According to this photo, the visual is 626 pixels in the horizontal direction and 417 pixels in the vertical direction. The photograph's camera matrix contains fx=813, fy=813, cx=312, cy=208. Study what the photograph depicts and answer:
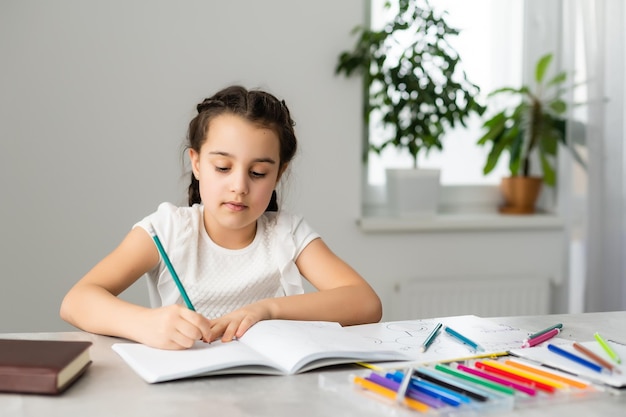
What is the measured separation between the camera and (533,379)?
990mm

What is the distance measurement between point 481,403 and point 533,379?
14 centimetres

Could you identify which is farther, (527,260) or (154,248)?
(527,260)

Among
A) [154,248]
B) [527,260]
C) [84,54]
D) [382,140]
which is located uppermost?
[84,54]

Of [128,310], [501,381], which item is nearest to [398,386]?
[501,381]

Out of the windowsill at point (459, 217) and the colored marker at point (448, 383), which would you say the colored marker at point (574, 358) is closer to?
the colored marker at point (448, 383)

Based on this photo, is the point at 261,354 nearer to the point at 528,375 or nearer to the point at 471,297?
the point at 528,375

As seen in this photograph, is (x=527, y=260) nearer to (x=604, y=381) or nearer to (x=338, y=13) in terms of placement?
(x=338, y=13)

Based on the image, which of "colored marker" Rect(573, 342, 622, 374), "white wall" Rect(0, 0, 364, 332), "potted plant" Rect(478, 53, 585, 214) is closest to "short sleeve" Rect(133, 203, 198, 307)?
"colored marker" Rect(573, 342, 622, 374)

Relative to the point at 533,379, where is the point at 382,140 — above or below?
above

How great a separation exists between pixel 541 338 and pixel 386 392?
39 cm

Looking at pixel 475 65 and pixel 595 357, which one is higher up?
pixel 475 65

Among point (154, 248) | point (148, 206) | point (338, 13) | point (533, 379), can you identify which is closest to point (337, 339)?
point (533, 379)

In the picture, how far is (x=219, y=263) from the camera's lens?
5.29 ft

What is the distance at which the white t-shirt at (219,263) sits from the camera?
1576 millimetres
